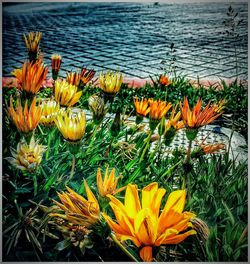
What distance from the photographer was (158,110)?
1638mm

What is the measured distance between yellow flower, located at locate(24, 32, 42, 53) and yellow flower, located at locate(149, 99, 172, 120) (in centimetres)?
46

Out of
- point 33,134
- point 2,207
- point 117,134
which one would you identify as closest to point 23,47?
point 33,134

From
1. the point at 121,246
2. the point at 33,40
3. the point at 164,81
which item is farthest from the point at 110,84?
the point at 121,246

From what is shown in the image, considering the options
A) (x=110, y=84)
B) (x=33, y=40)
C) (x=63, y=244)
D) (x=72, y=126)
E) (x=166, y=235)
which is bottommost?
(x=63, y=244)

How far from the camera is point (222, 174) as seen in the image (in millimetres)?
1619

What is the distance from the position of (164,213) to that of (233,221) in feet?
1.11

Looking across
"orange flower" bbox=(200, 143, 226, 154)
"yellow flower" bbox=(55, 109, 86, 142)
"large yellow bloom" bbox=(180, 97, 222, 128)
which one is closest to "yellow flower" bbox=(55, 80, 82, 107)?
"yellow flower" bbox=(55, 109, 86, 142)

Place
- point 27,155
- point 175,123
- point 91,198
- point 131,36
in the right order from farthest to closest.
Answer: point 131,36
point 175,123
point 27,155
point 91,198

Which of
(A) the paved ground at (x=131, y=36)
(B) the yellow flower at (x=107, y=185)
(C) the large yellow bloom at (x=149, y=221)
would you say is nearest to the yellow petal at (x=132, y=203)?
(C) the large yellow bloom at (x=149, y=221)

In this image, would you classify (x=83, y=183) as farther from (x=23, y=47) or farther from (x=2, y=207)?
(x=23, y=47)

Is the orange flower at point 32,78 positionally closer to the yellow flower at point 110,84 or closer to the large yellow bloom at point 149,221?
the yellow flower at point 110,84

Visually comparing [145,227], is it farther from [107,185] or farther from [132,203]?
[107,185]

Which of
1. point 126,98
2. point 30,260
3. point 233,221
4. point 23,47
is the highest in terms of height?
point 23,47

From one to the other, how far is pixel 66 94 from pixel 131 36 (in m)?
0.38
